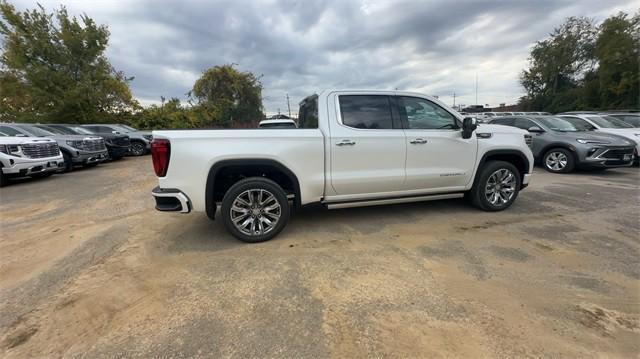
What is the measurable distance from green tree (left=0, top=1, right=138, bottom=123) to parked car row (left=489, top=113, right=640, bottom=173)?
21.7m

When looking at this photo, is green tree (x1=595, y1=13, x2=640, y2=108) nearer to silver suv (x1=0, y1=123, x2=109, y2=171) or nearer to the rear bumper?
the rear bumper

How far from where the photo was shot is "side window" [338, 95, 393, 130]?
4.09 meters

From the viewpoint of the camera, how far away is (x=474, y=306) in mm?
2453

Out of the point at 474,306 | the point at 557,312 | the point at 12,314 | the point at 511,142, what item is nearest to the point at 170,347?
the point at 12,314

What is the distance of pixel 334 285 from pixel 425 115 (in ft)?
9.28

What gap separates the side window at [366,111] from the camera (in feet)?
13.4

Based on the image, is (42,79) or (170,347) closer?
(170,347)

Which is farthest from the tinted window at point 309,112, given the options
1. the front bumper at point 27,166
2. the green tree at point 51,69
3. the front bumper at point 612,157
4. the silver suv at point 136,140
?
the green tree at point 51,69

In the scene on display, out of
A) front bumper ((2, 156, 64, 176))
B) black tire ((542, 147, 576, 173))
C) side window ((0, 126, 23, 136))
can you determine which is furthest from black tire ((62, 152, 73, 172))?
black tire ((542, 147, 576, 173))

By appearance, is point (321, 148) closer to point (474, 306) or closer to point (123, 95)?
point (474, 306)

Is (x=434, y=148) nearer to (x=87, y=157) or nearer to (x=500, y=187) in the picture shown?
(x=500, y=187)

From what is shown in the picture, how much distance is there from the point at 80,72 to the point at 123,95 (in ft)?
10.3

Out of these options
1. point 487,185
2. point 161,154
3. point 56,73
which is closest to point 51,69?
point 56,73

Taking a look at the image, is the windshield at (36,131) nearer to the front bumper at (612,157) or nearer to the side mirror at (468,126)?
the side mirror at (468,126)
